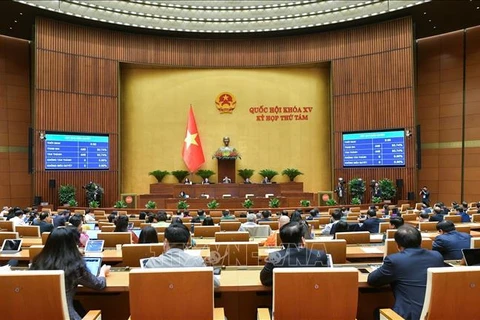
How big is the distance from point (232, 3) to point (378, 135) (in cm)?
728

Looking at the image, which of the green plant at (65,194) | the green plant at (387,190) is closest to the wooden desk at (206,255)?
the green plant at (65,194)

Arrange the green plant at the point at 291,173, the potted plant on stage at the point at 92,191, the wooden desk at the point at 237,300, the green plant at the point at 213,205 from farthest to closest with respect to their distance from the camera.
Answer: the green plant at the point at 291,173
the potted plant on stage at the point at 92,191
the green plant at the point at 213,205
the wooden desk at the point at 237,300

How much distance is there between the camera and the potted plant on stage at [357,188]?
47.0ft

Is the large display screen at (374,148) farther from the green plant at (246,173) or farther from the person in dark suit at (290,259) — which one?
the person in dark suit at (290,259)

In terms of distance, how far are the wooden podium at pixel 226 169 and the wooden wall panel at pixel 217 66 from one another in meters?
3.87

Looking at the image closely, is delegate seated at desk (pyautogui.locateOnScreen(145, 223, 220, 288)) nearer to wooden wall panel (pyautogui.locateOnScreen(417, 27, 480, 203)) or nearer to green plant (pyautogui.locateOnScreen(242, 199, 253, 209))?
green plant (pyautogui.locateOnScreen(242, 199, 253, 209))

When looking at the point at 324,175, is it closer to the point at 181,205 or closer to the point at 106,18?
the point at 181,205

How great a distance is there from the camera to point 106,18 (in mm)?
14406

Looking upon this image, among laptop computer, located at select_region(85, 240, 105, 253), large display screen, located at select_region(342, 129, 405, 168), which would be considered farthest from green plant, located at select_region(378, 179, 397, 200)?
laptop computer, located at select_region(85, 240, 105, 253)

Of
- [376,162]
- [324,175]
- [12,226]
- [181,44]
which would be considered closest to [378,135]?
[376,162]

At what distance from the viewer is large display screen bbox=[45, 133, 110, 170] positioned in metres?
13.9

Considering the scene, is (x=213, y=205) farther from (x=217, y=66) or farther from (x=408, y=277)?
(x=408, y=277)

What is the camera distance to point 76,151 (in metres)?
A: 14.4

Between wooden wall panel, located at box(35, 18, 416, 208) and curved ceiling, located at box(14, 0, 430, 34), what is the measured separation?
843 millimetres
